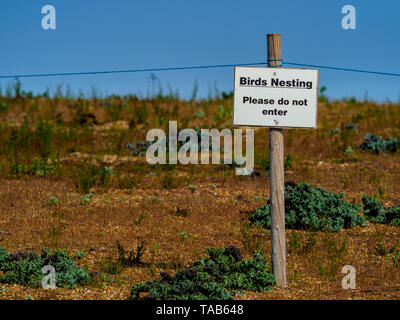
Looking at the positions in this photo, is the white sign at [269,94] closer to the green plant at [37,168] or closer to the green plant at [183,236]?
the green plant at [183,236]

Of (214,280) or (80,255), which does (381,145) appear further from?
(214,280)

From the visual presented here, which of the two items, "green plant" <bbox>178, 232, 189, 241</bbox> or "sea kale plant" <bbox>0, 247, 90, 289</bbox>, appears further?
"green plant" <bbox>178, 232, 189, 241</bbox>

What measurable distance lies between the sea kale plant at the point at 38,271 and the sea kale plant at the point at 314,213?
386 cm

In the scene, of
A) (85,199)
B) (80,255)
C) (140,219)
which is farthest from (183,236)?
(85,199)

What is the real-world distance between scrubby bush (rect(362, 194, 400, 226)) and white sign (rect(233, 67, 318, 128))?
4.59m

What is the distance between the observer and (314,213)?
9703mm

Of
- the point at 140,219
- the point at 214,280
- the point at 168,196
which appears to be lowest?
the point at 214,280

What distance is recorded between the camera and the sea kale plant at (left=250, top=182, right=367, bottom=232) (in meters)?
9.57

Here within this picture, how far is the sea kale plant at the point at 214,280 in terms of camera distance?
585 centimetres

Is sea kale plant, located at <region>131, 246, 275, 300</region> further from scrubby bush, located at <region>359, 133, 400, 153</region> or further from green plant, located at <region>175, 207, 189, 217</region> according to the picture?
scrubby bush, located at <region>359, 133, 400, 153</region>

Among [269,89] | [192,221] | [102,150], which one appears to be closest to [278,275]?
[269,89]

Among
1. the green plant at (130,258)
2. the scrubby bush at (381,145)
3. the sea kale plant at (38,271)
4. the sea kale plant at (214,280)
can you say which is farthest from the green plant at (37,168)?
the scrubby bush at (381,145)

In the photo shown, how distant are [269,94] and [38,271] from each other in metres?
3.44

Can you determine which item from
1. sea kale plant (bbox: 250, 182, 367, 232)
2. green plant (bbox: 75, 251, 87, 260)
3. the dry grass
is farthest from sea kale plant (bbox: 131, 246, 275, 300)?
sea kale plant (bbox: 250, 182, 367, 232)
